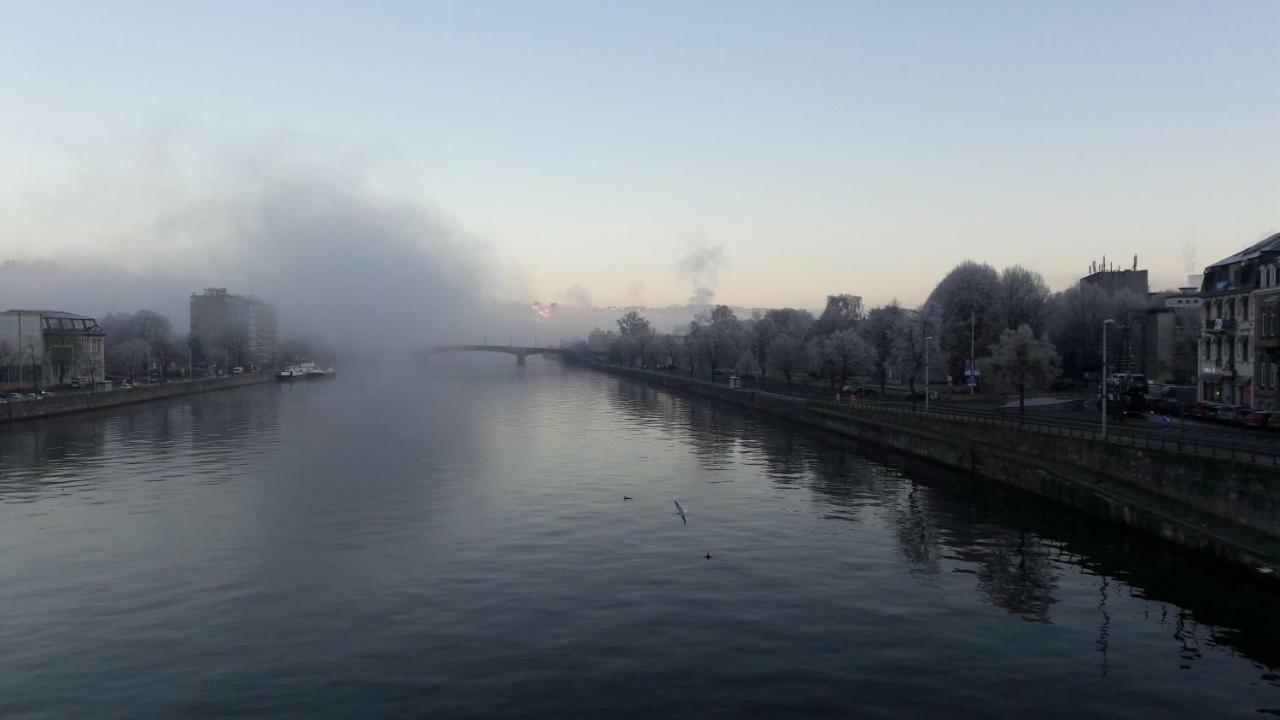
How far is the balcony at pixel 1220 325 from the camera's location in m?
71.1

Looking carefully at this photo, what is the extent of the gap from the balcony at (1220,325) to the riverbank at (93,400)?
427 ft

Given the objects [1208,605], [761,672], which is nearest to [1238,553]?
[1208,605]

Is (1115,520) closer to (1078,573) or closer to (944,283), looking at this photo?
(1078,573)

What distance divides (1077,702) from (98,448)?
8615 cm

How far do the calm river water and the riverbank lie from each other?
47407 millimetres

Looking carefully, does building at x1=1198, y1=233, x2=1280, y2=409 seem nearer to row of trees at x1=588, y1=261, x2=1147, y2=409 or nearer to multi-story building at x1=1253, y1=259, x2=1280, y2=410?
multi-story building at x1=1253, y1=259, x2=1280, y2=410

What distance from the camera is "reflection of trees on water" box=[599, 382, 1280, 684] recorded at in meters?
30.2

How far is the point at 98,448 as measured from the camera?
79562 mm

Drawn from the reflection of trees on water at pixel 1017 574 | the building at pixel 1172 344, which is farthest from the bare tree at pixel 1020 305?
the reflection of trees on water at pixel 1017 574

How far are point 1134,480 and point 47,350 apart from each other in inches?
6782

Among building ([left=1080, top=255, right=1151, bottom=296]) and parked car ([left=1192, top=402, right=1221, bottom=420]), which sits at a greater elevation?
building ([left=1080, top=255, right=1151, bottom=296])

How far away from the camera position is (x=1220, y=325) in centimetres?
7231

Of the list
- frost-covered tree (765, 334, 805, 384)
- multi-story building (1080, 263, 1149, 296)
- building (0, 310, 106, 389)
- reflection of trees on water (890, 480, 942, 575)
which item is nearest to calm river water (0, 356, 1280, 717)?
reflection of trees on water (890, 480, 942, 575)

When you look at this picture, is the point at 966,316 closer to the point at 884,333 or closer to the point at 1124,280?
the point at 884,333
